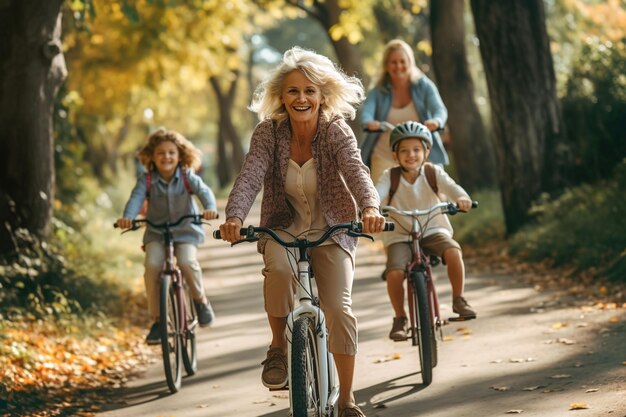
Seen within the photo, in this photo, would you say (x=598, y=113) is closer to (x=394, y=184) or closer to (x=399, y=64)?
(x=399, y=64)

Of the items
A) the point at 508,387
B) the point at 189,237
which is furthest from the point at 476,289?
the point at 508,387

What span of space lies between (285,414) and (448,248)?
185 cm

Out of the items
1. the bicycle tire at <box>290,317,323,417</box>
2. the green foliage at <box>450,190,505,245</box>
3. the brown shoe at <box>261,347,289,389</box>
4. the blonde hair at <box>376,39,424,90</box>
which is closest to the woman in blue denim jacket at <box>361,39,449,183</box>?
the blonde hair at <box>376,39,424,90</box>

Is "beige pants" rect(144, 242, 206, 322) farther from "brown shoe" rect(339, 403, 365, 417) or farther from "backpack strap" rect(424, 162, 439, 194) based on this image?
"brown shoe" rect(339, 403, 365, 417)

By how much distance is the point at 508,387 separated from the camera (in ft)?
24.3

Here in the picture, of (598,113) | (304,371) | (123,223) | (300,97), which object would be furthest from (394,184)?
(598,113)

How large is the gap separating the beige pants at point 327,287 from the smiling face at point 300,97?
72cm

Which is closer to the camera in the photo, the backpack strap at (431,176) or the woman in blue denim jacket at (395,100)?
the backpack strap at (431,176)

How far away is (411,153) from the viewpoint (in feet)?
27.0

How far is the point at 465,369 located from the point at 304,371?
3.06 m

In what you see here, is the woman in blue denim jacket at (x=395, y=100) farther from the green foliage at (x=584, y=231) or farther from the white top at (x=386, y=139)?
the green foliage at (x=584, y=231)

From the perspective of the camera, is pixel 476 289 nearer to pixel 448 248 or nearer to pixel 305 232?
pixel 448 248

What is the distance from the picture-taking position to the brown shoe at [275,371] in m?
6.04

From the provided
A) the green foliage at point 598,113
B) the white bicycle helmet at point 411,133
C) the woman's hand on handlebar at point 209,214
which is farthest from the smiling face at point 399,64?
the green foliage at point 598,113
